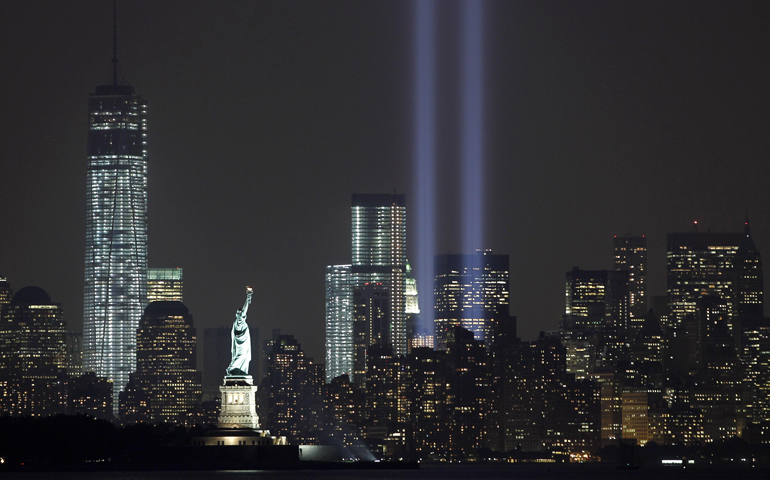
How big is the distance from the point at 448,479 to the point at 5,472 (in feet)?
118

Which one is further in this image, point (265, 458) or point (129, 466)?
point (129, 466)

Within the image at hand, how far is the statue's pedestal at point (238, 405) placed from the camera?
120 m

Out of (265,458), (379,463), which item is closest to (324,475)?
(265,458)

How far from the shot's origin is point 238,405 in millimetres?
120750

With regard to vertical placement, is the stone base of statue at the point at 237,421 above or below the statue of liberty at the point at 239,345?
below

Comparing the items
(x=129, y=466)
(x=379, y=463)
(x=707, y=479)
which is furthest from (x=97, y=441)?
(x=707, y=479)

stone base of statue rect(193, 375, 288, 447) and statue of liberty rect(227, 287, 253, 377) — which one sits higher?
statue of liberty rect(227, 287, 253, 377)

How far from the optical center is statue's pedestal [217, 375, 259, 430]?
120 m

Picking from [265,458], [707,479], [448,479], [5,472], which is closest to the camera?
[265,458]

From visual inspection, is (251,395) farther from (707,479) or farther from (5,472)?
(707,479)

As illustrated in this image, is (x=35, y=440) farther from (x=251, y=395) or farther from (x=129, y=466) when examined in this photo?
(x=251, y=395)

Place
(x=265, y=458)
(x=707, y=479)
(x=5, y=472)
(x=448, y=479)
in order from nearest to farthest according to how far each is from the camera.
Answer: (x=265, y=458) < (x=5, y=472) < (x=448, y=479) < (x=707, y=479)

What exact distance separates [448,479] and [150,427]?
990 inches

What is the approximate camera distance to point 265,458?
11956 centimetres
